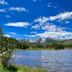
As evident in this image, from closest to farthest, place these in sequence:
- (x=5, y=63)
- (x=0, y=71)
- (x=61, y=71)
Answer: (x=0, y=71), (x=5, y=63), (x=61, y=71)

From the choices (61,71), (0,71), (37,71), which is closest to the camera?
(0,71)

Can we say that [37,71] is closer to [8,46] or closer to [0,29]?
[8,46]

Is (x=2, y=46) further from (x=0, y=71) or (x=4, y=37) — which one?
(x=0, y=71)

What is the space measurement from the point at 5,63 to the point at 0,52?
95.4 inches

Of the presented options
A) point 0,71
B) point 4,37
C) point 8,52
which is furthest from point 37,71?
point 0,71

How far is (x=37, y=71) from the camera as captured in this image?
33656mm

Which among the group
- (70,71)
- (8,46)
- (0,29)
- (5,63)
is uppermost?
(0,29)

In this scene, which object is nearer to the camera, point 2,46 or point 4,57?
point 4,57

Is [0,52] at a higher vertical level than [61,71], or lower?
higher

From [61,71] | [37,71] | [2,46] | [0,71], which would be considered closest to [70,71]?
[61,71]

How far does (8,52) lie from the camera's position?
32969 mm

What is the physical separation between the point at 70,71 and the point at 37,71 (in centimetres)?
1371

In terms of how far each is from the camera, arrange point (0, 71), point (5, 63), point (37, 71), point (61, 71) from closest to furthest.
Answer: point (0, 71)
point (5, 63)
point (37, 71)
point (61, 71)

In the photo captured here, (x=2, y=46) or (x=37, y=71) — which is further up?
(x=2, y=46)
